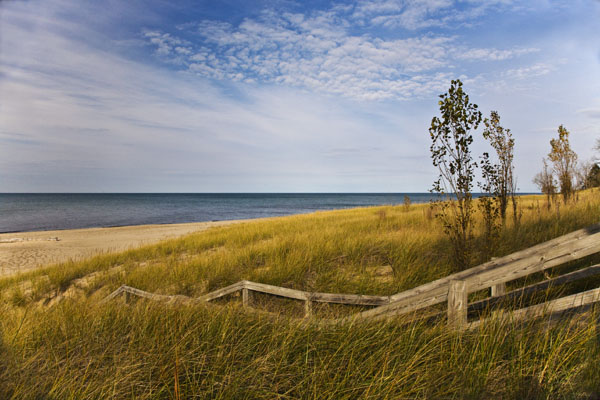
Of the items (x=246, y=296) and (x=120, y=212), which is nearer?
(x=246, y=296)

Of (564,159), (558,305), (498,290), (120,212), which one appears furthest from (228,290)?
(120,212)

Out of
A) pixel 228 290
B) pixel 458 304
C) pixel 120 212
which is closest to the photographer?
pixel 458 304

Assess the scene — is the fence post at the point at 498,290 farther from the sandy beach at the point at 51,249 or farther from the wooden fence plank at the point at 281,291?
the sandy beach at the point at 51,249

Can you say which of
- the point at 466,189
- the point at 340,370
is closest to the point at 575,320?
the point at 340,370

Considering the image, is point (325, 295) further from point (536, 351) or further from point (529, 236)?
point (529, 236)

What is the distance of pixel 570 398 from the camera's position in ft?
7.57

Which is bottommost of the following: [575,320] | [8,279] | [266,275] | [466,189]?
[8,279]

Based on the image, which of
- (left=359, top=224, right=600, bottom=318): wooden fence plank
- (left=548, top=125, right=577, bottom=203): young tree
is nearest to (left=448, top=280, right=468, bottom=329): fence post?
(left=359, top=224, right=600, bottom=318): wooden fence plank

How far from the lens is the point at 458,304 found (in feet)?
10.3

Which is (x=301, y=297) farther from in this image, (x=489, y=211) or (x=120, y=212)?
(x=120, y=212)

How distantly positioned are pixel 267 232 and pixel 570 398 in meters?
11.9

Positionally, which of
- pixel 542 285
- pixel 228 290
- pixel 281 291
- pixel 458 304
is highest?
pixel 458 304

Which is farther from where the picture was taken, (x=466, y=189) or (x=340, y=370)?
(x=466, y=189)

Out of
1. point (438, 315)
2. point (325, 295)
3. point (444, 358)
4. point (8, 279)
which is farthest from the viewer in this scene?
point (8, 279)
